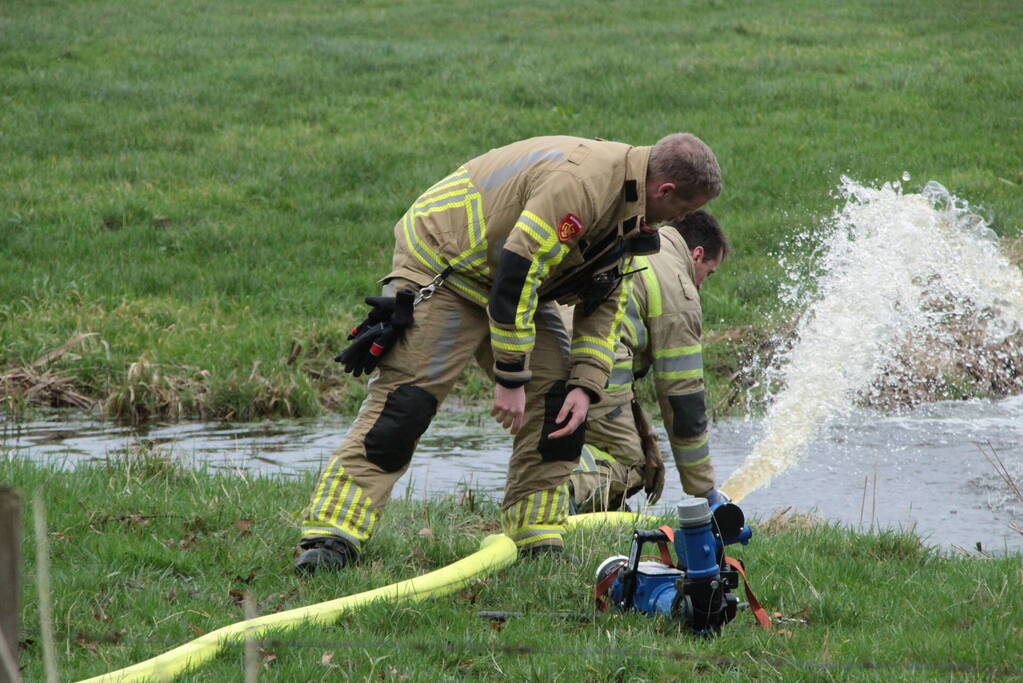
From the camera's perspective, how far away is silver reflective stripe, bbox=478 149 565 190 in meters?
4.81

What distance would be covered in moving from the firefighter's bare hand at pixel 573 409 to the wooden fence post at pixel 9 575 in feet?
10.6

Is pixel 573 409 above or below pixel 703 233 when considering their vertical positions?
below

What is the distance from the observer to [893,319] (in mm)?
10523

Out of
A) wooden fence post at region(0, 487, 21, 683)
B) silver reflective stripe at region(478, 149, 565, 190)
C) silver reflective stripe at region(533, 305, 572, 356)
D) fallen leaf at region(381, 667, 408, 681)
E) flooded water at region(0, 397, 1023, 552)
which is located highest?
silver reflective stripe at region(478, 149, 565, 190)

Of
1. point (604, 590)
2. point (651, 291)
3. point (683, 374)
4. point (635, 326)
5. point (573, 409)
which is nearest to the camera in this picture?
point (604, 590)

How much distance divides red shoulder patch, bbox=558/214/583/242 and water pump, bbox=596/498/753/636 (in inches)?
42.5

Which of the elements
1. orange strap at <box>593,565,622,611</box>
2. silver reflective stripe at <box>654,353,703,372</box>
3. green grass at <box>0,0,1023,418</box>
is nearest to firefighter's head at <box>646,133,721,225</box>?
silver reflective stripe at <box>654,353,703,372</box>

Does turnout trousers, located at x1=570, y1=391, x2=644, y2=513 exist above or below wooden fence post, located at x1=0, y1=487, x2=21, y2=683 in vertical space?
below

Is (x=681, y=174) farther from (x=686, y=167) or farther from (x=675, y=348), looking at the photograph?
(x=675, y=348)

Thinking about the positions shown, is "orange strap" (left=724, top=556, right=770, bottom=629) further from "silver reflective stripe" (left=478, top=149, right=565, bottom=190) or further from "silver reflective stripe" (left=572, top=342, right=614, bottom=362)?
"silver reflective stripe" (left=478, top=149, right=565, bottom=190)

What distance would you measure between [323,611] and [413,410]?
0.95 meters

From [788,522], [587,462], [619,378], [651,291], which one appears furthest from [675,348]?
[788,522]

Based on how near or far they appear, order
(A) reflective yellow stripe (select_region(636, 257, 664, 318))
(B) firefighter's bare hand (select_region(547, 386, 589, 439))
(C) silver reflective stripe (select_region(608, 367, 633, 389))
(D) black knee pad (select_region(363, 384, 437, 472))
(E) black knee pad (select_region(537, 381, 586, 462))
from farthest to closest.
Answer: (C) silver reflective stripe (select_region(608, 367, 633, 389)) → (A) reflective yellow stripe (select_region(636, 257, 664, 318)) → (E) black knee pad (select_region(537, 381, 586, 462)) → (B) firefighter's bare hand (select_region(547, 386, 589, 439)) → (D) black knee pad (select_region(363, 384, 437, 472))

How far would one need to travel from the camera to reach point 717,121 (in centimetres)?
1598
